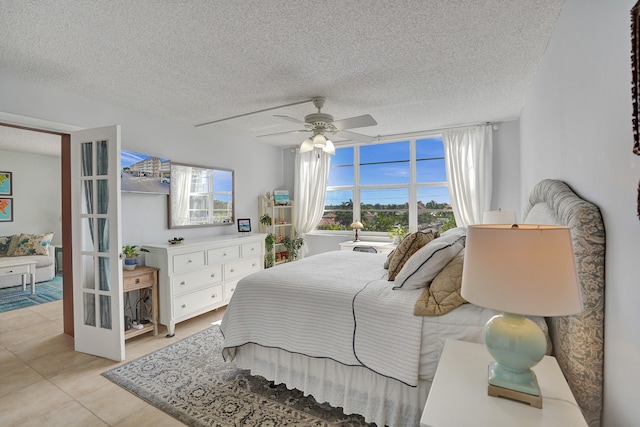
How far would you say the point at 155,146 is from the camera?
3.85 metres

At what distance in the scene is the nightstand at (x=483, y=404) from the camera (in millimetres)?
1004

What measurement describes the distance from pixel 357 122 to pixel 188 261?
7.83 feet

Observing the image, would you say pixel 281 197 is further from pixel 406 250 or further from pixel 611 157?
pixel 611 157

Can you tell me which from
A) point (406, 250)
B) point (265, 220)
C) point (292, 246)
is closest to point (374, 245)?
point (292, 246)

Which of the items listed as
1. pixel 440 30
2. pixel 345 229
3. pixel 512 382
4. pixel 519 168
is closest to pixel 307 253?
pixel 345 229

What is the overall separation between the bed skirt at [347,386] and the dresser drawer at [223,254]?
1.75m

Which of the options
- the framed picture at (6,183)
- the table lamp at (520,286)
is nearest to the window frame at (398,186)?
the table lamp at (520,286)

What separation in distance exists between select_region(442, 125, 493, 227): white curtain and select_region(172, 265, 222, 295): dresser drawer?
3.41 meters

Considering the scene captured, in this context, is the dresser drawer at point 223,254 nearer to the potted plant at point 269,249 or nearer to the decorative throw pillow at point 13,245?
the potted plant at point 269,249

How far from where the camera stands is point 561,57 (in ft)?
6.09

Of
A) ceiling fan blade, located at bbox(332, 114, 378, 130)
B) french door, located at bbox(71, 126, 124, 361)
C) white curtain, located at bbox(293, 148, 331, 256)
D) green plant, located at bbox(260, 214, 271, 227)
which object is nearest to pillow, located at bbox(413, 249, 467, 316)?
ceiling fan blade, located at bbox(332, 114, 378, 130)

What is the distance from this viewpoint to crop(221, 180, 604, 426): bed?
119 cm

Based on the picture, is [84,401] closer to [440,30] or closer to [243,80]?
[243,80]

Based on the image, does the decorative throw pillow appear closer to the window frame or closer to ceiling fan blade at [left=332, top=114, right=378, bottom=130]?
the window frame
